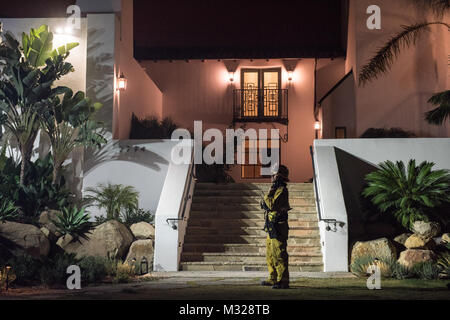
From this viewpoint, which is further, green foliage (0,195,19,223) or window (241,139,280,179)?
window (241,139,280,179)

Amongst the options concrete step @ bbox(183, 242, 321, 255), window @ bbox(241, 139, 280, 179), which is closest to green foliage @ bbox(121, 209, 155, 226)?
concrete step @ bbox(183, 242, 321, 255)

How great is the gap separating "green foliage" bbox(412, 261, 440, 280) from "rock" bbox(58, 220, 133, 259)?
6.23 metres

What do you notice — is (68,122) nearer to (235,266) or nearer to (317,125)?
(235,266)

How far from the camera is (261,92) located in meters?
23.0

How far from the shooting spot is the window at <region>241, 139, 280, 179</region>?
22891mm

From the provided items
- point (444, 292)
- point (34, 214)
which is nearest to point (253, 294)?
point (444, 292)

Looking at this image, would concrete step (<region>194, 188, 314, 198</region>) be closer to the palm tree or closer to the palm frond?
the palm tree

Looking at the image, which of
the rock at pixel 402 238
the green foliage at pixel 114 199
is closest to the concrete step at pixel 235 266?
the rock at pixel 402 238

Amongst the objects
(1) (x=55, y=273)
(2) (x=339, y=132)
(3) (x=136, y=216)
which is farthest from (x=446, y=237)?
(2) (x=339, y=132)

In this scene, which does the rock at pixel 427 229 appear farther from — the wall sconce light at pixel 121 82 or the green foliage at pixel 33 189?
the wall sconce light at pixel 121 82

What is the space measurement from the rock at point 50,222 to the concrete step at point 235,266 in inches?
128

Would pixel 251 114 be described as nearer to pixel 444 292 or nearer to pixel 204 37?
pixel 204 37

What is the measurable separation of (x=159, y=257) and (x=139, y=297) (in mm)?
3626

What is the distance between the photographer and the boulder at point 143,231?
46.0ft
